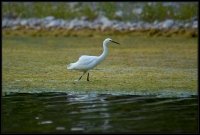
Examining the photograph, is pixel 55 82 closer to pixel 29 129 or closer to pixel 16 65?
pixel 16 65

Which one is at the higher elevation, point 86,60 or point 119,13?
point 119,13

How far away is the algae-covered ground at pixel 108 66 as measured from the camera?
49.9 feet

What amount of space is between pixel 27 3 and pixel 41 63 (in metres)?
20.1

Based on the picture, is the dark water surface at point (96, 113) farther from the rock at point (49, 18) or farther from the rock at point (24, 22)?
the rock at point (49, 18)

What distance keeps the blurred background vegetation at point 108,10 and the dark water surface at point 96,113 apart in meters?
23.0

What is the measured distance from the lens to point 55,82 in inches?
632

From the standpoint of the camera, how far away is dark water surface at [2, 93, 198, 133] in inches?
408

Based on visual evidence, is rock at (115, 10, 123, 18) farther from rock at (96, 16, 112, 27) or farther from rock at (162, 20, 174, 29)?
rock at (162, 20, 174, 29)

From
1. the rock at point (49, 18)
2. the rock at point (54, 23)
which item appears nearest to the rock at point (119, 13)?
the rock at point (54, 23)

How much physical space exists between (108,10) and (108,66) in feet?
61.5

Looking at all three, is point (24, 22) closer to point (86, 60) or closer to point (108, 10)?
point (108, 10)

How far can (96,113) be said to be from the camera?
1170cm

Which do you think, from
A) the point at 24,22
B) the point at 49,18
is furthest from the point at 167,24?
the point at 24,22

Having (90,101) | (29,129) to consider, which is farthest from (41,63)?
(29,129)
